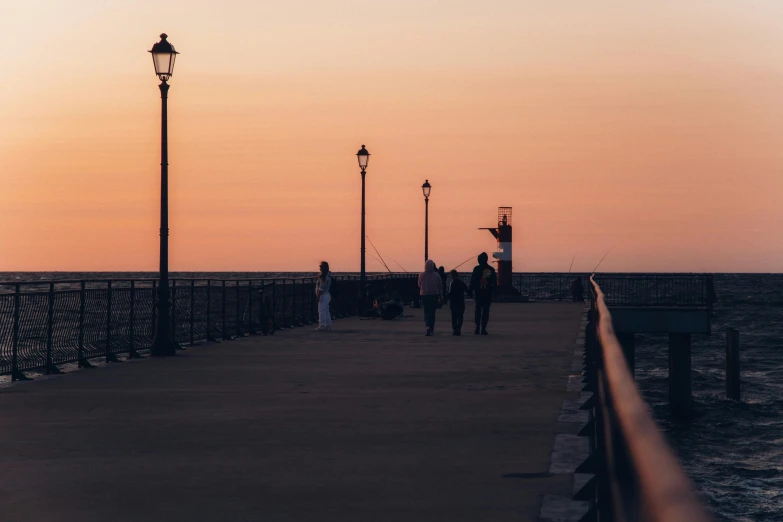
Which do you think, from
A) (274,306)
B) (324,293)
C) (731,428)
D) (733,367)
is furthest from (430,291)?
(733,367)

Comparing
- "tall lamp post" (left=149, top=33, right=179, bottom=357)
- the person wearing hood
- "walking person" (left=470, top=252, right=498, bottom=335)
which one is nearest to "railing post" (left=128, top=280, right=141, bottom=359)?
"tall lamp post" (left=149, top=33, right=179, bottom=357)

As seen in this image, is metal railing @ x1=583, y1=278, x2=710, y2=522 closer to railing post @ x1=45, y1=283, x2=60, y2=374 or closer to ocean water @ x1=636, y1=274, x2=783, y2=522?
ocean water @ x1=636, y1=274, x2=783, y2=522

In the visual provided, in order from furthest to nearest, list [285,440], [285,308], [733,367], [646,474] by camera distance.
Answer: [733,367]
[285,308]
[285,440]
[646,474]

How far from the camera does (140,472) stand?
8.88 metres

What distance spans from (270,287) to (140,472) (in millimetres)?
21823

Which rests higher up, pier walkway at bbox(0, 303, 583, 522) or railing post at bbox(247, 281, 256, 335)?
railing post at bbox(247, 281, 256, 335)

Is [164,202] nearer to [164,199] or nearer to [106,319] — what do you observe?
[164,199]

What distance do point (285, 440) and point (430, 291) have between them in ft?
54.8

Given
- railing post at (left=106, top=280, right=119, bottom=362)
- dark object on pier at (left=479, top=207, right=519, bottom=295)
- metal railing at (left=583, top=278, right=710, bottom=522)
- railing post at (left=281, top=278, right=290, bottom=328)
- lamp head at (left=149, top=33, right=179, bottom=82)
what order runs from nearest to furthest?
1. metal railing at (left=583, top=278, right=710, bottom=522)
2. railing post at (left=106, top=280, right=119, bottom=362)
3. lamp head at (left=149, top=33, right=179, bottom=82)
4. railing post at (left=281, top=278, right=290, bottom=328)
5. dark object on pier at (left=479, top=207, right=519, bottom=295)

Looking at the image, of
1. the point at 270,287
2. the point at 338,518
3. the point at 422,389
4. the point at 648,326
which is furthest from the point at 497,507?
the point at 648,326

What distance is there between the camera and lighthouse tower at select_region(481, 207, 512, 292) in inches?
2520

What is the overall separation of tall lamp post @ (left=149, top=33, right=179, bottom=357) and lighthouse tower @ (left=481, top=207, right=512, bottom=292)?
4287cm

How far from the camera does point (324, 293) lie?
29.4 m

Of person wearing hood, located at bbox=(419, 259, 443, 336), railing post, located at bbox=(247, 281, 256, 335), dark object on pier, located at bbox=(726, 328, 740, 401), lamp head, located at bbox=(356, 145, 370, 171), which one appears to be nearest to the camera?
person wearing hood, located at bbox=(419, 259, 443, 336)
